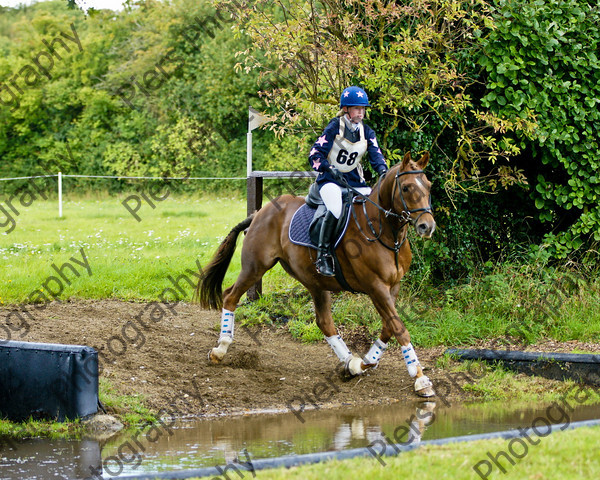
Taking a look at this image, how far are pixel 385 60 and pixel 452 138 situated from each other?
1626 mm

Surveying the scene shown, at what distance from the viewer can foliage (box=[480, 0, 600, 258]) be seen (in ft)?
33.2

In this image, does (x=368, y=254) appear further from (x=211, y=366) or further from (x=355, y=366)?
(x=211, y=366)

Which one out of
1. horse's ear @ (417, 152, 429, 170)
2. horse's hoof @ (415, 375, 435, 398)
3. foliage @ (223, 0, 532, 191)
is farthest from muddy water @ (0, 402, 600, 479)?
foliage @ (223, 0, 532, 191)

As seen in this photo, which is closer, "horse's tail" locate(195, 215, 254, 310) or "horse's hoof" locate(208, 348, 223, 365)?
"horse's hoof" locate(208, 348, 223, 365)

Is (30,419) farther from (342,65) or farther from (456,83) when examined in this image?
(456,83)

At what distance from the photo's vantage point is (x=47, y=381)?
6492 millimetres

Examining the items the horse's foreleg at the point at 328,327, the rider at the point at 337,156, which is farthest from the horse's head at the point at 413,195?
the horse's foreleg at the point at 328,327

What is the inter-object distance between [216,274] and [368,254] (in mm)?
2487

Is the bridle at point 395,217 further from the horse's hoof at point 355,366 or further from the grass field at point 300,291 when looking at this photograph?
the grass field at point 300,291

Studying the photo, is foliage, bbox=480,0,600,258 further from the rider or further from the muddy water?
the muddy water

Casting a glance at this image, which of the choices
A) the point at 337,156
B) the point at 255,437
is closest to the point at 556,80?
the point at 337,156

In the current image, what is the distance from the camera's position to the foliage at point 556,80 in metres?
10.1

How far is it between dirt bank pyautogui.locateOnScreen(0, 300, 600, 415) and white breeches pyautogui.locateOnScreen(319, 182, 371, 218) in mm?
1888

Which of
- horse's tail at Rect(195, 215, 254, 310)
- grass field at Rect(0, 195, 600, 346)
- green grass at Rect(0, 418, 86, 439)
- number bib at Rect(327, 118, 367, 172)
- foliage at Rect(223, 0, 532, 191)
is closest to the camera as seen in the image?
green grass at Rect(0, 418, 86, 439)
